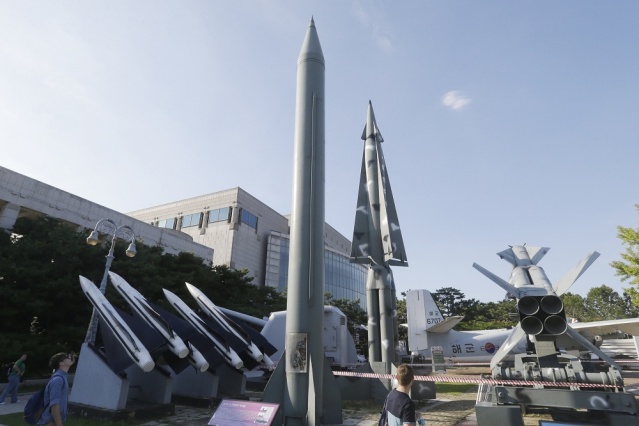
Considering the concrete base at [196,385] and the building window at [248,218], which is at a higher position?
the building window at [248,218]

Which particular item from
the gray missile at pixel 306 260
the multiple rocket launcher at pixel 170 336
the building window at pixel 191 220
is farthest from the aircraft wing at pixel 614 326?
the building window at pixel 191 220

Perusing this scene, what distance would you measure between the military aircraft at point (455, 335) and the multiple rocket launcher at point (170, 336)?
12.6 m

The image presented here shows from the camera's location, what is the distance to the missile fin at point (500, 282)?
944 centimetres

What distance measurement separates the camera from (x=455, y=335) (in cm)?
2303

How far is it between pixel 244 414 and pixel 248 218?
150 ft

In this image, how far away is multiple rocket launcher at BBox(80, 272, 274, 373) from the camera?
9820 mm

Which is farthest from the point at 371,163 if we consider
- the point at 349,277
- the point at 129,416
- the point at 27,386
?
the point at 349,277

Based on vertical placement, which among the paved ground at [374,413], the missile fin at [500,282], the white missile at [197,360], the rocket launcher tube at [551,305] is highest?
the missile fin at [500,282]

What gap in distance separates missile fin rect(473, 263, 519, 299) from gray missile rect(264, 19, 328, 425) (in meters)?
4.90

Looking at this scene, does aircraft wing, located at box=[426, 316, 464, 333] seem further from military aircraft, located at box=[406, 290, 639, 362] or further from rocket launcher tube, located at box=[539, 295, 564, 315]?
rocket launcher tube, located at box=[539, 295, 564, 315]

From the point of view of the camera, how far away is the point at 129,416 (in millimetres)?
9180

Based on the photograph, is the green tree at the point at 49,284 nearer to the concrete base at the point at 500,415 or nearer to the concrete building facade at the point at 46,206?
the concrete building facade at the point at 46,206

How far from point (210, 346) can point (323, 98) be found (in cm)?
894

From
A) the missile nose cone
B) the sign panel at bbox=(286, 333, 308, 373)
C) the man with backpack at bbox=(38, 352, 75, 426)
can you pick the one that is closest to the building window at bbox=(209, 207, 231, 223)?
the missile nose cone
